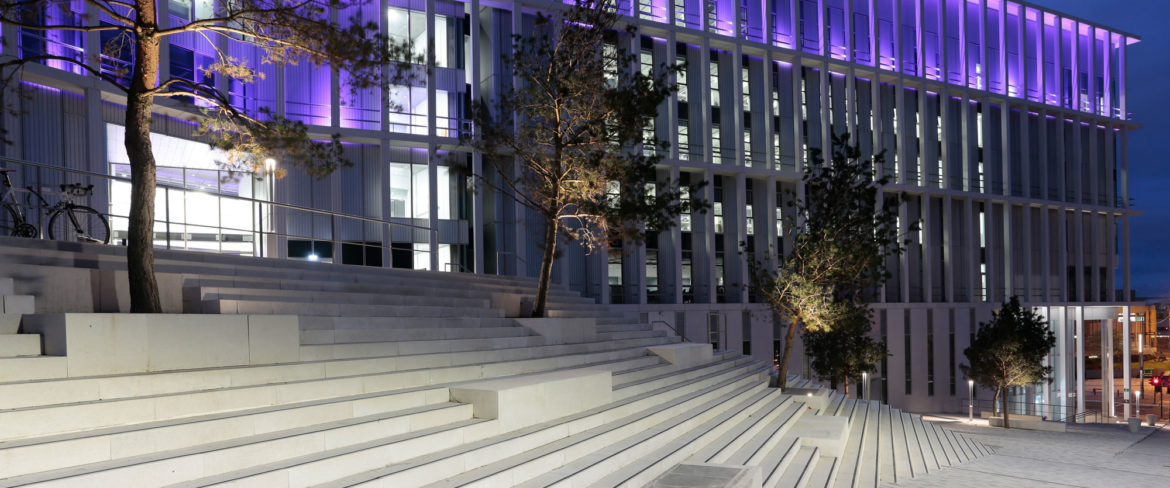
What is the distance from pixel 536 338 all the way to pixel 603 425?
3129 millimetres

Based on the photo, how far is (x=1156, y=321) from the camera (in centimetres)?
7206

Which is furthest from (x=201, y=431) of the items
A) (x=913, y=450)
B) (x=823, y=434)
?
(x=913, y=450)

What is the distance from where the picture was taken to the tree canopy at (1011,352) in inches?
1178

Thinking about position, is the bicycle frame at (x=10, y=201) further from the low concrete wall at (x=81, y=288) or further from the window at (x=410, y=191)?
the window at (x=410, y=191)

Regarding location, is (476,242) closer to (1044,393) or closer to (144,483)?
(144,483)

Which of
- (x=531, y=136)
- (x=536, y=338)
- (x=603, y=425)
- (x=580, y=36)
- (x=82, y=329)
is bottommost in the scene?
(x=603, y=425)

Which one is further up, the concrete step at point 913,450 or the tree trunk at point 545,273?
the tree trunk at point 545,273

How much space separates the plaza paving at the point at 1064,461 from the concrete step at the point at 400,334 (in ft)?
24.9

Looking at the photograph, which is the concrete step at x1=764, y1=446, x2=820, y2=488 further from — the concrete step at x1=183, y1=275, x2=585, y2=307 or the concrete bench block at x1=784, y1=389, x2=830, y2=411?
the concrete step at x1=183, y1=275, x2=585, y2=307

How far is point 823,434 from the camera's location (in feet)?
45.0

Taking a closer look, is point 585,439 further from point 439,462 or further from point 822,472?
point 822,472

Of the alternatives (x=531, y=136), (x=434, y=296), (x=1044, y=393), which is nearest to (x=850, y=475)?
(x=434, y=296)

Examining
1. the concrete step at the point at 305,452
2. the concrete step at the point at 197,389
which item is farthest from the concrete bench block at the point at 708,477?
the concrete step at the point at 197,389

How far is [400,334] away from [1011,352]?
2776 centimetres
